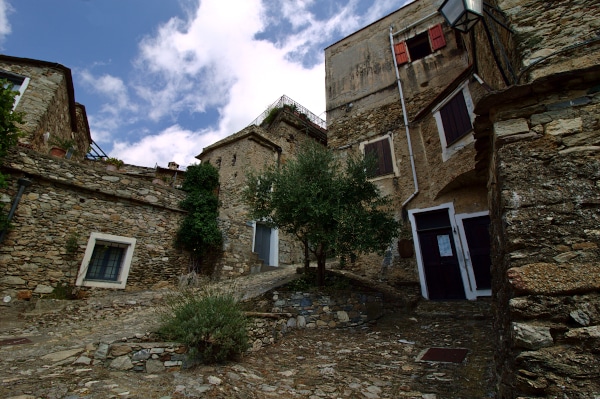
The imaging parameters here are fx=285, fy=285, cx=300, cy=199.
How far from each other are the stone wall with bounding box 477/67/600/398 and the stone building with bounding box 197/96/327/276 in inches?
313

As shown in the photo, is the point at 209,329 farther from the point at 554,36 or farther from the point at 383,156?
the point at 383,156

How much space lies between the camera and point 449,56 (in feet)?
30.9

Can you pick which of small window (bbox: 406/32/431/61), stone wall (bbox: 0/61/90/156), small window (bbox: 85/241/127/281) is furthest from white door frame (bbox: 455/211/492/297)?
stone wall (bbox: 0/61/90/156)

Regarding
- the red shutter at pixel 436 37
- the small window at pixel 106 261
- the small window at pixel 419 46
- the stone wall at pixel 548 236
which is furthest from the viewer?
the small window at pixel 419 46

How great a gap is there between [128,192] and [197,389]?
713 centimetres

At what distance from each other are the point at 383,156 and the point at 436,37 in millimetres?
4765

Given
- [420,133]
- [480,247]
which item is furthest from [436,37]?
[480,247]

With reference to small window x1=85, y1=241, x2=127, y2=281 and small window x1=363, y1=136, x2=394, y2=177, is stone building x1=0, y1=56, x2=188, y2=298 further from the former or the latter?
small window x1=363, y1=136, x2=394, y2=177

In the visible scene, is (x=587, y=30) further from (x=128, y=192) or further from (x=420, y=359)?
(x=128, y=192)

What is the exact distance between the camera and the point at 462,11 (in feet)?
11.4

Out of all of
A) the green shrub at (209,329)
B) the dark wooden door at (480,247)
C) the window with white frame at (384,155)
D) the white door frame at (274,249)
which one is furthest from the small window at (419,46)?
the green shrub at (209,329)

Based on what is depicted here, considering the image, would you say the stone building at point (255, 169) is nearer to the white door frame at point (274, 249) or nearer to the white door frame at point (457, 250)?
the white door frame at point (274, 249)

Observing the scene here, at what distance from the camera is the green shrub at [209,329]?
3.84m

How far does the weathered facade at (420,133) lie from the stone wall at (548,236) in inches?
102
